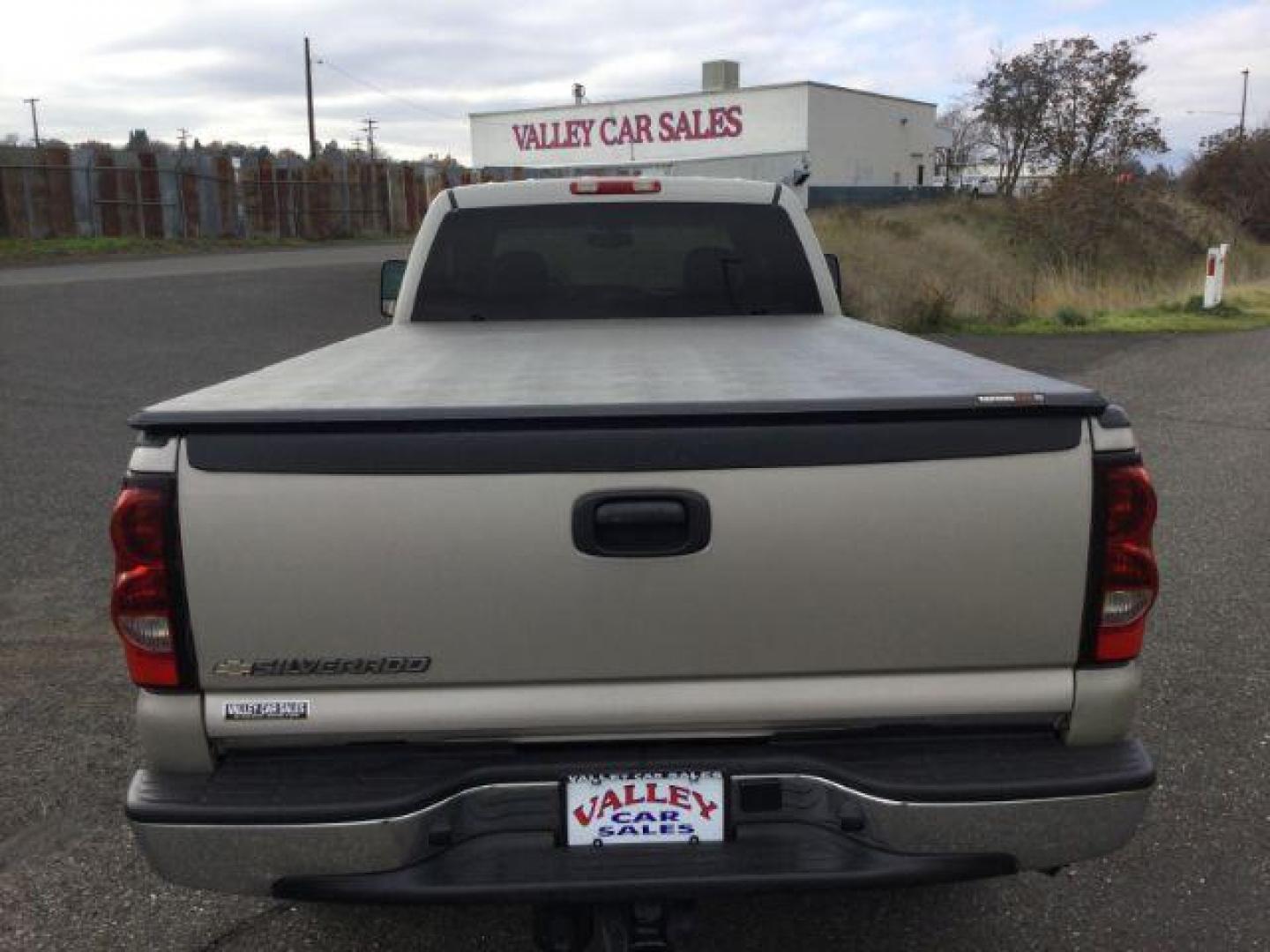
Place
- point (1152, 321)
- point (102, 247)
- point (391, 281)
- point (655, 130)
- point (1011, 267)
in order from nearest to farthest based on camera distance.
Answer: point (391, 281) → point (1152, 321) → point (1011, 267) → point (102, 247) → point (655, 130)

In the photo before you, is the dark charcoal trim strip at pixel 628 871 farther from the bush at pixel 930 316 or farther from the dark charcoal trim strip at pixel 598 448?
the bush at pixel 930 316

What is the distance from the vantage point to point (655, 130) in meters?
49.7

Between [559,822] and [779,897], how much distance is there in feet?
A: 4.06

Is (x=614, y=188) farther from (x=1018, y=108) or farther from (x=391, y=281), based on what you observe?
(x=1018, y=108)

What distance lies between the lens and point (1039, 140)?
45.0 metres

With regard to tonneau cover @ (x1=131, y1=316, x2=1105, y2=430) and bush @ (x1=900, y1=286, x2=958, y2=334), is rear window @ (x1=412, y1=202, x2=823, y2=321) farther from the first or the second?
bush @ (x1=900, y1=286, x2=958, y2=334)

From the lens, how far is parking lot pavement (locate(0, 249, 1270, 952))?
3059mm

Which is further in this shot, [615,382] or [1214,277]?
[1214,277]

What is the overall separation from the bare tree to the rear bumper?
46238mm

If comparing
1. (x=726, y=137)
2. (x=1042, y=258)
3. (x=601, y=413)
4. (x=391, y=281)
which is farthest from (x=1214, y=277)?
(x=726, y=137)

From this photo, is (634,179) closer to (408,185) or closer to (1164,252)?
(1164,252)

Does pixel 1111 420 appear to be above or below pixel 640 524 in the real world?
above

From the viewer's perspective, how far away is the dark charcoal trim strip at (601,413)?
2203 mm

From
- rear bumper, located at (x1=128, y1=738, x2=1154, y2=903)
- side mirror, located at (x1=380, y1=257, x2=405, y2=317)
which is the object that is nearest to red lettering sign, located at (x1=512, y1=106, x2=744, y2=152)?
side mirror, located at (x1=380, y1=257, x2=405, y2=317)
